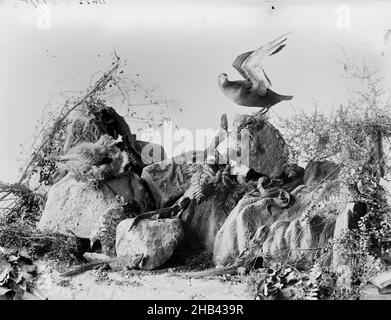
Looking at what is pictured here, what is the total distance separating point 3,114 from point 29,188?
12.9 inches

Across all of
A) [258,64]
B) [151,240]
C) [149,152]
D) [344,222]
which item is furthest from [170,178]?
[344,222]

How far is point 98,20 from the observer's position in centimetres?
277

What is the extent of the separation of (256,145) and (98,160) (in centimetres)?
65

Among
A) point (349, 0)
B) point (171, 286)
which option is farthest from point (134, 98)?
point (349, 0)

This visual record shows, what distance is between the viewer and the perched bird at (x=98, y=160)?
9.02 feet

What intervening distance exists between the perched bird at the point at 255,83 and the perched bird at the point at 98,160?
513 mm

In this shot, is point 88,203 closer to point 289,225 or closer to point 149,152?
point 149,152

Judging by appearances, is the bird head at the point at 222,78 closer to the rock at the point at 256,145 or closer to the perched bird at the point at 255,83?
the perched bird at the point at 255,83

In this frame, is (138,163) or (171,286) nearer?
(171,286)

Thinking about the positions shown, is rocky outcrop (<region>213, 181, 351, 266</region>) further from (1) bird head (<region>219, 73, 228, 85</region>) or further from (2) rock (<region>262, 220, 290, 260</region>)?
(1) bird head (<region>219, 73, 228, 85</region>)

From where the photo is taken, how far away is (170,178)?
2.73 m

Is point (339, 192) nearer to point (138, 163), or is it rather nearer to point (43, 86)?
point (138, 163)

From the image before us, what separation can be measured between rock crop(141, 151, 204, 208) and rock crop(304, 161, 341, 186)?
0.44 metres

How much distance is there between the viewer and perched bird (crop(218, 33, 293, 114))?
272cm
